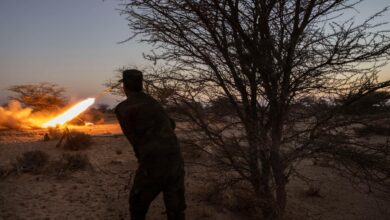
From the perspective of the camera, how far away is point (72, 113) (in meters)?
17.9

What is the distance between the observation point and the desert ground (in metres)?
7.18

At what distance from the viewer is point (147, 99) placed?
15.4 ft

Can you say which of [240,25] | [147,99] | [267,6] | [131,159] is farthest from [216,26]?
[131,159]

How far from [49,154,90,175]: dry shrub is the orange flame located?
197 inches

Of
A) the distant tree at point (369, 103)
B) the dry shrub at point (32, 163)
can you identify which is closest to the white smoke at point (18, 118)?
the dry shrub at point (32, 163)

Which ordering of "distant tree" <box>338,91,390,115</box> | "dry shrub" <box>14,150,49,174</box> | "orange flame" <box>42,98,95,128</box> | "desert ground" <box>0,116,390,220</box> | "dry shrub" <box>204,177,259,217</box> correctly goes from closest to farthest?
"distant tree" <box>338,91,390,115</box>, "desert ground" <box>0,116,390,220</box>, "dry shrub" <box>204,177,259,217</box>, "dry shrub" <box>14,150,49,174</box>, "orange flame" <box>42,98,95,128</box>

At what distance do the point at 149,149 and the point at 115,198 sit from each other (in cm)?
372

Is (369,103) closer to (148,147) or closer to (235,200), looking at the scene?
(235,200)

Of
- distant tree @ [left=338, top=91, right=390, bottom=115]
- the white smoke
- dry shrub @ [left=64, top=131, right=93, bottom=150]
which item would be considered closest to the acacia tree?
distant tree @ [left=338, top=91, right=390, bottom=115]

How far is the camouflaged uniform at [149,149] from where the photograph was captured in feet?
14.9

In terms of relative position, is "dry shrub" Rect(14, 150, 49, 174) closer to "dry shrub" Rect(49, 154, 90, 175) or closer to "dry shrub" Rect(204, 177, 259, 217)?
"dry shrub" Rect(49, 154, 90, 175)

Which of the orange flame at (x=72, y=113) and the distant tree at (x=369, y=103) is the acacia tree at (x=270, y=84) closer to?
the distant tree at (x=369, y=103)

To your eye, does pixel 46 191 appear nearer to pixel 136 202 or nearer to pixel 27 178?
pixel 27 178

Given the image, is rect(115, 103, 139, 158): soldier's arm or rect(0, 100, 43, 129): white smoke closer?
rect(115, 103, 139, 158): soldier's arm
